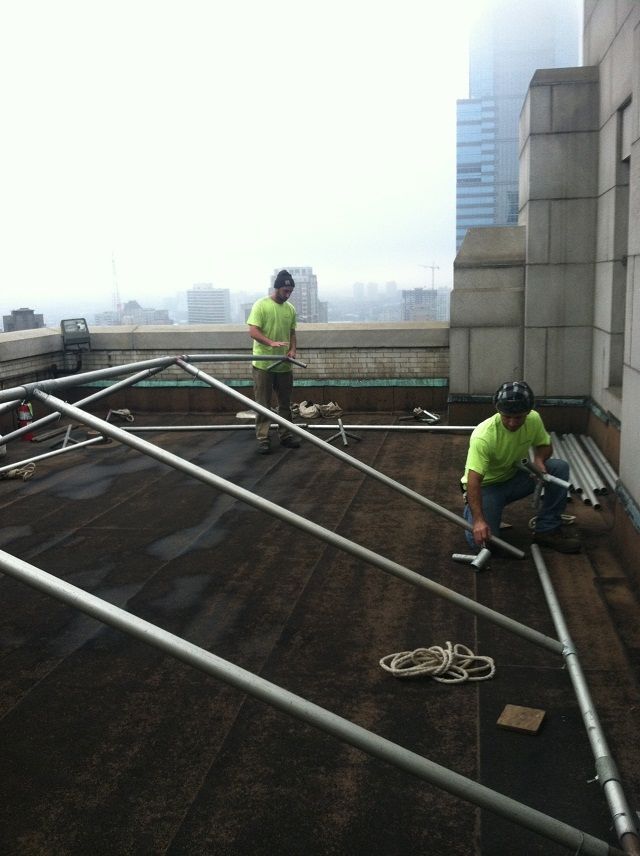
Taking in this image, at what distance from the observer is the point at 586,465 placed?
10.1 meters

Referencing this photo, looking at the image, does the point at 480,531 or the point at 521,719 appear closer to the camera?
the point at 521,719

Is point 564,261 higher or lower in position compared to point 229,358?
higher

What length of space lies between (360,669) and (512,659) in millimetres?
936

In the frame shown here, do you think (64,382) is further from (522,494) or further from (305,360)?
(305,360)

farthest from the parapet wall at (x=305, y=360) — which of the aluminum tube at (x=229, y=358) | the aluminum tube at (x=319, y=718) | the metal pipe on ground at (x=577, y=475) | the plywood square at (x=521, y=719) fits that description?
the aluminum tube at (x=319, y=718)

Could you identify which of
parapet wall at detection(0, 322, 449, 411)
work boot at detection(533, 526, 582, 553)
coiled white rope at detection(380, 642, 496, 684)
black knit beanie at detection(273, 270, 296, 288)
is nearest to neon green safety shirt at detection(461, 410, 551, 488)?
work boot at detection(533, 526, 582, 553)

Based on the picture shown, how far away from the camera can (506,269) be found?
1248 cm

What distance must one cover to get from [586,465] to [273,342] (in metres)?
4.14

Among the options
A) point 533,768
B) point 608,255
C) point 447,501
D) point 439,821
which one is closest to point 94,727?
point 439,821

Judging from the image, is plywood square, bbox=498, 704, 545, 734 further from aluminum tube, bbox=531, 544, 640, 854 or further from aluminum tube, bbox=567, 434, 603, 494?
aluminum tube, bbox=567, 434, 603, 494

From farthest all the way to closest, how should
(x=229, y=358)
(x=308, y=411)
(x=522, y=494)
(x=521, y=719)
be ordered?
(x=308, y=411) → (x=229, y=358) → (x=522, y=494) → (x=521, y=719)

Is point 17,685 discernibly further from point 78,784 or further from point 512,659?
point 512,659

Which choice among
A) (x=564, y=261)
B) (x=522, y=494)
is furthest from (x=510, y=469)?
(x=564, y=261)

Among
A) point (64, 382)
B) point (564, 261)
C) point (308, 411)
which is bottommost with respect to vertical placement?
point (308, 411)
